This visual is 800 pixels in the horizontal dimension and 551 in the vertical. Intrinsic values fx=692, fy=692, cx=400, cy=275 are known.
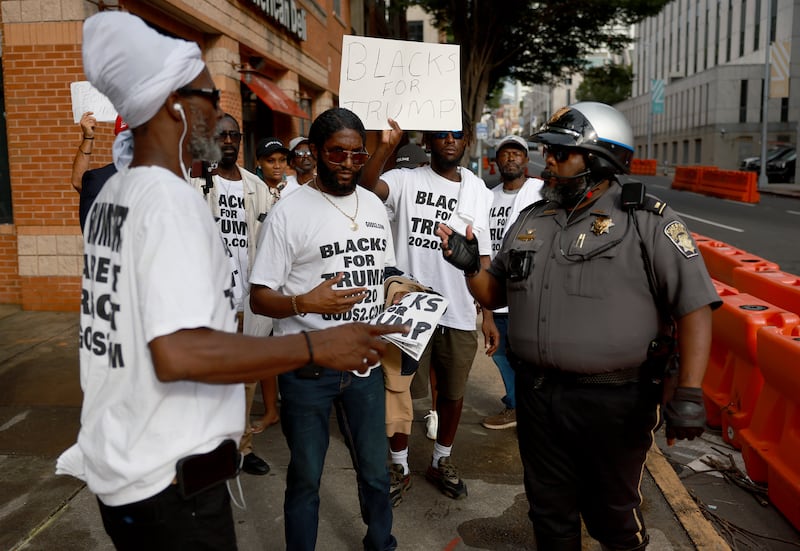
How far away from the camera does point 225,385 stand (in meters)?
1.77

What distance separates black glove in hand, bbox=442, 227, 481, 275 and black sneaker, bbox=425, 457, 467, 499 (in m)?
1.57

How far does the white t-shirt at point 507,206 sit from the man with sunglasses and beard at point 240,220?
1.64 metres

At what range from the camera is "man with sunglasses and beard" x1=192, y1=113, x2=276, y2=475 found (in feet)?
13.8

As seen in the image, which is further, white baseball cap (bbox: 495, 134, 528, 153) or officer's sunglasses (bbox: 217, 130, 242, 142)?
white baseball cap (bbox: 495, 134, 528, 153)

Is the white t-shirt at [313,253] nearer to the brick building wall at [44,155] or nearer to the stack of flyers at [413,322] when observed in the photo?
the stack of flyers at [413,322]

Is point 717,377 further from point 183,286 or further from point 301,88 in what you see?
point 301,88

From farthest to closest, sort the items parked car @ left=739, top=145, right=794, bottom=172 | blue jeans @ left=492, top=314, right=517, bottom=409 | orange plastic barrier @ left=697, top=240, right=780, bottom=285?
parked car @ left=739, top=145, right=794, bottom=172, orange plastic barrier @ left=697, top=240, right=780, bottom=285, blue jeans @ left=492, top=314, right=517, bottom=409

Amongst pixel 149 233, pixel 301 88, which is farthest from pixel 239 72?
pixel 149 233

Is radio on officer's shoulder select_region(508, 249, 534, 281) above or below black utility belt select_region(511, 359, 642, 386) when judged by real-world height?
above

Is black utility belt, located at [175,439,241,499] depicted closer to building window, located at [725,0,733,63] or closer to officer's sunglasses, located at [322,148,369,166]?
officer's sunglasses, located at [322,148,369,166]

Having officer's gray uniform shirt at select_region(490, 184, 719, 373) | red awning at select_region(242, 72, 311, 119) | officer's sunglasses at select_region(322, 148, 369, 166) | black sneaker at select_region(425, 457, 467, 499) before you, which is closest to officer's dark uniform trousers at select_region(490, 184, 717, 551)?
officer's gray uniform shirt at select_region(490, 184, 719, 373)

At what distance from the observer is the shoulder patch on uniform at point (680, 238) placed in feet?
8.17

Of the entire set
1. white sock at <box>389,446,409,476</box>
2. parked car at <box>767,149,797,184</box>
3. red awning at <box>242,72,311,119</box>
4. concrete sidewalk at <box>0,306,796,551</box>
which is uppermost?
red awning at <box>242,72,311,119</box>

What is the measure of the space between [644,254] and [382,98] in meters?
1.78
